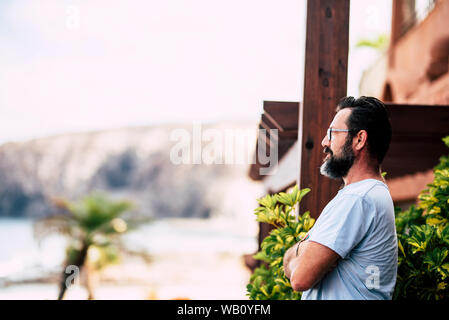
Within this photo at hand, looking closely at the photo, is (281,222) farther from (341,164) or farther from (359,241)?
(359,241)

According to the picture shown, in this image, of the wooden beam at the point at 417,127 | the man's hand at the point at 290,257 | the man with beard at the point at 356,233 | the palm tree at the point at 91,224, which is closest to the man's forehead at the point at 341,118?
the man with beard at the point at 356,233

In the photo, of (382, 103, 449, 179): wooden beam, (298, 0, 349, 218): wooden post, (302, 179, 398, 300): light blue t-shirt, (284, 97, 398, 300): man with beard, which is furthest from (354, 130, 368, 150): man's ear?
(382, 103, 449, 179): wooden beam

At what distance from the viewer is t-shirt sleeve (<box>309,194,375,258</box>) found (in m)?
1.59

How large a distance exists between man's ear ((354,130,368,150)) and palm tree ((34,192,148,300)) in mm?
19563

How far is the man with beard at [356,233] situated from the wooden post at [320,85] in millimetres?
939

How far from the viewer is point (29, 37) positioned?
7331 cm

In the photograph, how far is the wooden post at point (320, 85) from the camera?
2.79 meters

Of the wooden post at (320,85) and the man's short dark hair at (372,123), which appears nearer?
the man's short dark hair at (372,123)

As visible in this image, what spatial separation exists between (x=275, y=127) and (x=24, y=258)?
72.4 meters

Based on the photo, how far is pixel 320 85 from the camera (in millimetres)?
2844

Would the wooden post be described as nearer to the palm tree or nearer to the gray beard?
the gray beard

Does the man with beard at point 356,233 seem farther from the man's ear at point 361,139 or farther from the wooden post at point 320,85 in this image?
the wooden post at point 320,85

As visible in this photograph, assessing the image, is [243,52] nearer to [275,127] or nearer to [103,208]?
[103,208]
